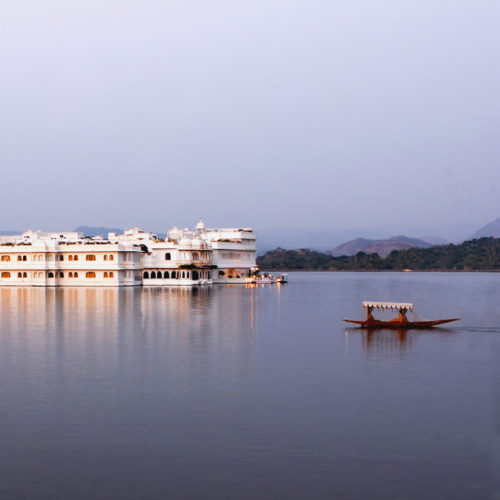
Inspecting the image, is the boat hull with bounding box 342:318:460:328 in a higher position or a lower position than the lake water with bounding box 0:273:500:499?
higher

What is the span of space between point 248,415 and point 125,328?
19.3 meters

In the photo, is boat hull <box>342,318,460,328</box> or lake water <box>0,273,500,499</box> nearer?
lake water <box>0,273,500,499</box>

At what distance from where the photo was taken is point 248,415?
679 inches

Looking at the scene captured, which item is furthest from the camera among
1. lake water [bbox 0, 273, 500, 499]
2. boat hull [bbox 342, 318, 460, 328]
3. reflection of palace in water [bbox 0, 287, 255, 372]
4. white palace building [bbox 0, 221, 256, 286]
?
white palace building [bbox 0, 221, 256, 286]

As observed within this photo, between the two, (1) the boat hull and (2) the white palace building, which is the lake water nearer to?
(1) the boat hull

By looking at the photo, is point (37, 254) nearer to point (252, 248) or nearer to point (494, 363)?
point (252, 248)

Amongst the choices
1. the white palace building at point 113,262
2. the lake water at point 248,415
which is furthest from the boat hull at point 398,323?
the white palace building at point 113,262

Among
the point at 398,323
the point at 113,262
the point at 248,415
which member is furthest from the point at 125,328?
the point at 113,262

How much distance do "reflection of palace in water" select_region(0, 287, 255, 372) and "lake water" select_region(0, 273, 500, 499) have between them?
0.71 feet

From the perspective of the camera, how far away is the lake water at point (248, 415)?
12891 mm

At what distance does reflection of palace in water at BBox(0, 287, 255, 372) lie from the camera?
27.8m

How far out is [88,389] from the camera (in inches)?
797

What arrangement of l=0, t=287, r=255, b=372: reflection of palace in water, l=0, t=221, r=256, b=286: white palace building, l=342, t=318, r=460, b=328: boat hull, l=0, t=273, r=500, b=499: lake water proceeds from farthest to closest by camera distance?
1. l=0, t=221, r=256, b=286: white palace building
2. l=342, t=318, r=460, b=328: boat hull
3. l=0, t=287, r=255, b=372: reflection of palace in water
4. l=0, t=273, r=500, b=499: lake water

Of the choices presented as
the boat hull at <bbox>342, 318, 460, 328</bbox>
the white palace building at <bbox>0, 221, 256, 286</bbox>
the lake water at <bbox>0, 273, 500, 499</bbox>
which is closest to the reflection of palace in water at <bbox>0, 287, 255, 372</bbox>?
the lake water at <bbox>0, 273, 500, 499</bbox>
